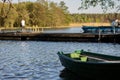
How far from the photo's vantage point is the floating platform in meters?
49.8

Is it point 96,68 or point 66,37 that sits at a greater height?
point 96,68

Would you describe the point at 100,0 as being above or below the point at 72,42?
above

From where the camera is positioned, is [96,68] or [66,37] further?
[66,37]

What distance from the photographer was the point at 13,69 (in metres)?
25.4

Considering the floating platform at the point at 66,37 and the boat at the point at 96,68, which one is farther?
the floating platform at the point at 66,37

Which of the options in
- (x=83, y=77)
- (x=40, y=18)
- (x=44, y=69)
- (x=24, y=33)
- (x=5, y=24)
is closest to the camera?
(x=83, y=77)

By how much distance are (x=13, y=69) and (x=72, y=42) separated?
26645 millimetres

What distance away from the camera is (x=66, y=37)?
53781mm

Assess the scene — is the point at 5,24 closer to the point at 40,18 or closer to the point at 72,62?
the point at 40,18

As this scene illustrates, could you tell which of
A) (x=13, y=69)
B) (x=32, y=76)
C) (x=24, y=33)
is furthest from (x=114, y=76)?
Answer: (x=24, y=33)

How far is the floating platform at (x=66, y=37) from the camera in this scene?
49.8 metres

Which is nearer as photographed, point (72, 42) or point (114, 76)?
point (114, 76)

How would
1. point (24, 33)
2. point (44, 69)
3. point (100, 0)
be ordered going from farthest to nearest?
point (24, 33), point (100, 0), point (44, 69)

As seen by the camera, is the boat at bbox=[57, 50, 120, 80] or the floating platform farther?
the floating platform
